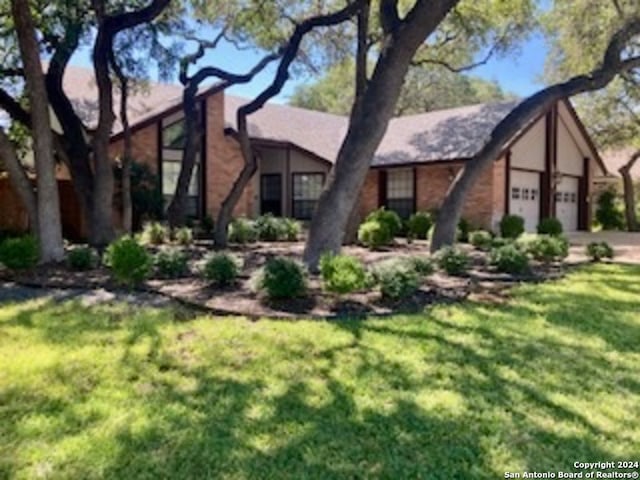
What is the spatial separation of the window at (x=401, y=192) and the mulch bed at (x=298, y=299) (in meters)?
10.8

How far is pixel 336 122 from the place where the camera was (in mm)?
27984

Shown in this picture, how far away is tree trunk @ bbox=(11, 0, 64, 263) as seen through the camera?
10.8m

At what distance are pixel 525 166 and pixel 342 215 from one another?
15.0 meters

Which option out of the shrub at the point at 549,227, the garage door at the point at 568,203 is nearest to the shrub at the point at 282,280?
the shrub at the point at 549,227

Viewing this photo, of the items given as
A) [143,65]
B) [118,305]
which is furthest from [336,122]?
[118,305]

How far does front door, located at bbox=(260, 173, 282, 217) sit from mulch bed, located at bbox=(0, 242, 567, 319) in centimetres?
1275

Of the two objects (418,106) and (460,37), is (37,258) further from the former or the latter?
(418,106)

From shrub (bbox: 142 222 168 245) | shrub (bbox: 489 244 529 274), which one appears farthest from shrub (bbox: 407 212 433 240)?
shrub (bbox: 489 244 529 274)

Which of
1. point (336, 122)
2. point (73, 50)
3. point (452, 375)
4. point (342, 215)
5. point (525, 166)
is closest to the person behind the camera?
point (452, 375)

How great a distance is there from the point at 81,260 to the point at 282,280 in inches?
181

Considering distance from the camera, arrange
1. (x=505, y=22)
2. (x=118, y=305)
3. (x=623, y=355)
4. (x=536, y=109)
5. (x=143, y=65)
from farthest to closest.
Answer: (x=505, y=22) < (x=143, y=65) < (x=536, y=109) < (x=118, y=305) < (x=623, y=355)

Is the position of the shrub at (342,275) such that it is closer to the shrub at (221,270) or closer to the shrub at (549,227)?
the shrub at (221,270)

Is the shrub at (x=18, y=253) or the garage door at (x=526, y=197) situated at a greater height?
the garage door at (x=526, y=197)

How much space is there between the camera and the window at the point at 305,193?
23.8 metres
